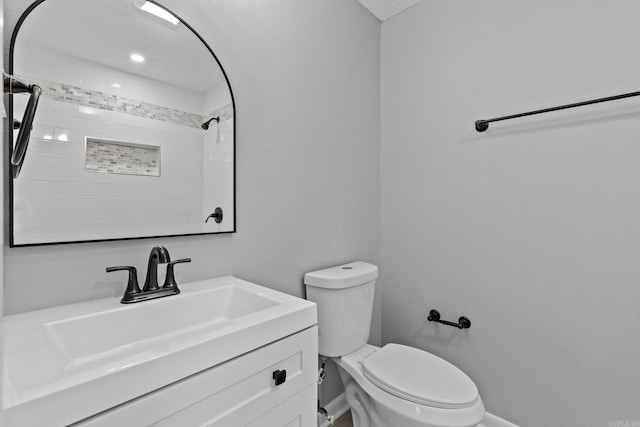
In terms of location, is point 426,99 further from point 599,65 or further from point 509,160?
point 599,65

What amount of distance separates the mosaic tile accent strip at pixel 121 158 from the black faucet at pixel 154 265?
26cm

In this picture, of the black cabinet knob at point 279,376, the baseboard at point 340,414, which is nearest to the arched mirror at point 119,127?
the black cabinet knob at point 279,376

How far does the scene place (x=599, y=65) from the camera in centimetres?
128

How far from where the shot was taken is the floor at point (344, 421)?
162cm

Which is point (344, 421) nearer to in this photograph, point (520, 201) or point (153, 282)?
point (153, 282)

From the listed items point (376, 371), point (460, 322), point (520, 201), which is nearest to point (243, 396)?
point (376, 371)

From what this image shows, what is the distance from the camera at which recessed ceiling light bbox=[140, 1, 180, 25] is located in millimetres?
998

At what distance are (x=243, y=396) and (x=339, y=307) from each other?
74cm

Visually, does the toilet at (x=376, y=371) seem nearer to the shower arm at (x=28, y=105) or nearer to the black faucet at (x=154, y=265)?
the black faucet at (x=154, y=265)

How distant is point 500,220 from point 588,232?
0.33m

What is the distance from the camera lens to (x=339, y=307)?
55.7 inches

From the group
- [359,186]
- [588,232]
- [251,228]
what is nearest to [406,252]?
[359,186]

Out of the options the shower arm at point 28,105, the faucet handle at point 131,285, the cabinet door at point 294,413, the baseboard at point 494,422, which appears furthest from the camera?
the baseboard at point 494,422

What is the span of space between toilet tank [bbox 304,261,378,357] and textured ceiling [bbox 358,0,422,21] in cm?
153
